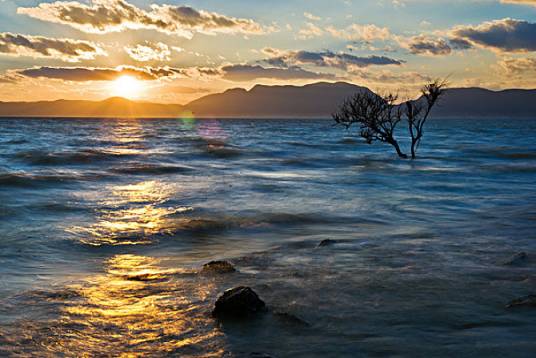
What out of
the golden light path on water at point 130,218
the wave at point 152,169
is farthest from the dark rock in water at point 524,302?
the wave at point 152,169

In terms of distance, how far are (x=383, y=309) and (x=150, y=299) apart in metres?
2.84

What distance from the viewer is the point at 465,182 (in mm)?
22016

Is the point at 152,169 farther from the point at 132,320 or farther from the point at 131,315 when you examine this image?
the point at 132,320

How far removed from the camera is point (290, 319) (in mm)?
5582

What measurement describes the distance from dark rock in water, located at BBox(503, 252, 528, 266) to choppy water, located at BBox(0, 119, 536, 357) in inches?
5.3

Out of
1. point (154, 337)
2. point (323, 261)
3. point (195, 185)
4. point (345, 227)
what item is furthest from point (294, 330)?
point (195, 185)

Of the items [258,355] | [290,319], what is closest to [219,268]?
[290,319]

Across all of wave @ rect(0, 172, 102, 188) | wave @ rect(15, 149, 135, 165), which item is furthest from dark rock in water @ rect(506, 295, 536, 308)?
wave @ rect(15, 149, 135, 165)

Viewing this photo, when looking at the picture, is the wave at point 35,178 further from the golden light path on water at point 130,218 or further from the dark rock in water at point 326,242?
the dark rock in water at point 326,242

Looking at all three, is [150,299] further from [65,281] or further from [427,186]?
[427,186]

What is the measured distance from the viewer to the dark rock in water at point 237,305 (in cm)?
564

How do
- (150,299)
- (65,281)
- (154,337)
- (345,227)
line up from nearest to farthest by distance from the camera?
(154,337), (150,299), (65,281), (345,227)

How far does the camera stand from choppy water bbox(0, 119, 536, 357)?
200 inches

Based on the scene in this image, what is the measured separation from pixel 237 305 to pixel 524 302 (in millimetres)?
3285
